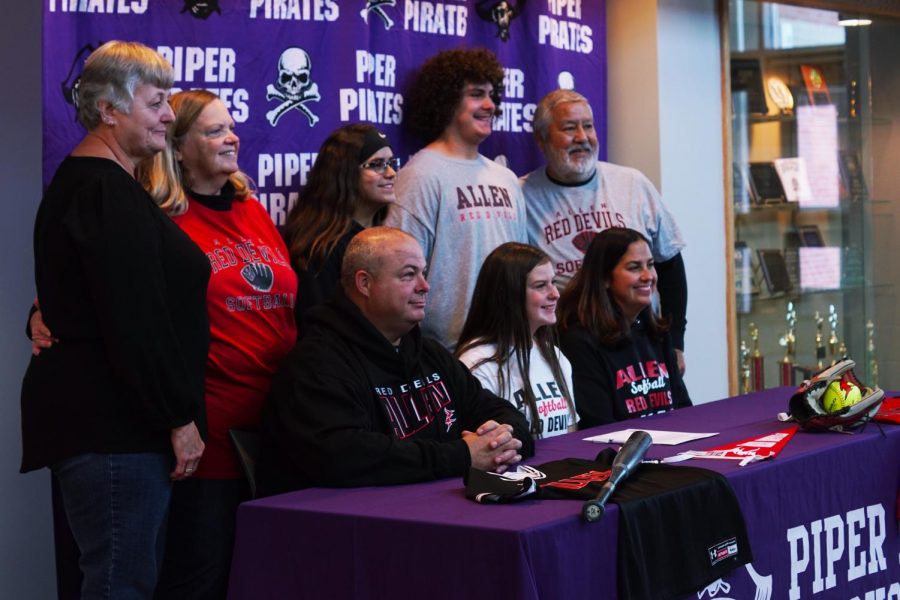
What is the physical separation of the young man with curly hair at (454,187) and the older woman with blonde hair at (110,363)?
1.44 m

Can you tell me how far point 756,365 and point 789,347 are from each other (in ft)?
0.93

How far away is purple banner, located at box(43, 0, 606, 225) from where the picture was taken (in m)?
3.69

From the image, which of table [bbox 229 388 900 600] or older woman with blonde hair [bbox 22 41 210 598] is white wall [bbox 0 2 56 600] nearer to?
older woman with blonde hair [bbox 22 41 210 598]

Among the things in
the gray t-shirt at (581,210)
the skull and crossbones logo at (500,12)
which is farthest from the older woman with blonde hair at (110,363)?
the skull and crossbones logo at (500,12)

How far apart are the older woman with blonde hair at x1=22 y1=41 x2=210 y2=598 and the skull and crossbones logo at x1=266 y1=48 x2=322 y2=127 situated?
4.25ft

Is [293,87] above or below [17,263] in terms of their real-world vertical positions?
above

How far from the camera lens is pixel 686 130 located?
5.45 meters

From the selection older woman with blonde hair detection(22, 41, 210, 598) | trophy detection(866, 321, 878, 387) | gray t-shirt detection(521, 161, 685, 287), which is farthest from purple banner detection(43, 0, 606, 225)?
trophy detection(866, 321, 878, 387)

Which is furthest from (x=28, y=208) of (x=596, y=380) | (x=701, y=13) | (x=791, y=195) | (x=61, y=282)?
(x=791, y=195)

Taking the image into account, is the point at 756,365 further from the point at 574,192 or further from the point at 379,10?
the point at 379,10

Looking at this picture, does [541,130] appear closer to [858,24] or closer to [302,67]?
[302,67]

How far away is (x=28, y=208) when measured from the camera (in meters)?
3.92

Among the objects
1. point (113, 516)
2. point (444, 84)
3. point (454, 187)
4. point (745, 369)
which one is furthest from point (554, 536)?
point (745, 369)

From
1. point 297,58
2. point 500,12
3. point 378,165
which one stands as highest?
point 500,12
